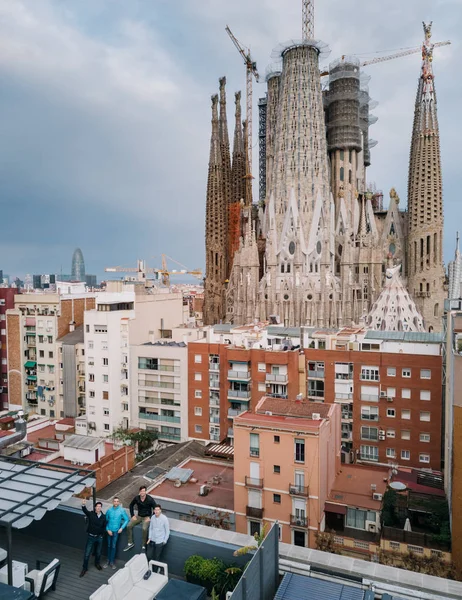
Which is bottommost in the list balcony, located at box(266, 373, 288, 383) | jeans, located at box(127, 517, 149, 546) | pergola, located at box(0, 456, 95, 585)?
balcony, located at box(266, 373, 288, 383)

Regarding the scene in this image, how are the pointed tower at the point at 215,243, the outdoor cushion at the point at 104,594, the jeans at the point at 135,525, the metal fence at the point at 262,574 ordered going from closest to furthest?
the outdoor cushion at the point at 104,594 < the metal fence at the point at 262,574 < the jeans at the point at 135,525 < the pointed tower at the point at 215,243

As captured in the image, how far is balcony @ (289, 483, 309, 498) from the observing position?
2008 cm

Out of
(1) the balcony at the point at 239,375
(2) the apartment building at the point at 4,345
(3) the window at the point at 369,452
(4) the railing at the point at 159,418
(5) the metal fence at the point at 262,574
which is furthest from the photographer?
(2) the apartment building at the point at 4,345

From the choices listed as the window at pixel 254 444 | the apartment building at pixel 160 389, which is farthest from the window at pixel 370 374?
the apartment building at pixel 160 389

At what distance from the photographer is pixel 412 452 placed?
92.2 ft

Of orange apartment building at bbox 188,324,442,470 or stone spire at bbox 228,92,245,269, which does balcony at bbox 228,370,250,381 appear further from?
stone spire at bbox 228,92,245,269

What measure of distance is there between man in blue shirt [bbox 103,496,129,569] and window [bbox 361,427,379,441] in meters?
24.0

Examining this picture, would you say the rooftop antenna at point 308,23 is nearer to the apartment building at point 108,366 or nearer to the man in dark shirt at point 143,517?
the apartment building at point 108,366

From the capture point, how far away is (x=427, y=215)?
57906mm

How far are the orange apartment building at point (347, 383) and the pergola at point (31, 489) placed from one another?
2258 centimetres

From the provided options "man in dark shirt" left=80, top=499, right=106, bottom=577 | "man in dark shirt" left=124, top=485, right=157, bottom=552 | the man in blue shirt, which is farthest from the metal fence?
"man in dark shirt" left=80, top=499, right=106, bottom=577

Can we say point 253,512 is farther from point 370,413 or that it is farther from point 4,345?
point 4,345

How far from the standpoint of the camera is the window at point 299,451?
1994 centimetres

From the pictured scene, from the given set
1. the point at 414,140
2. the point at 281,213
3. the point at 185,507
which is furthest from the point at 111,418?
the point at 414,140
